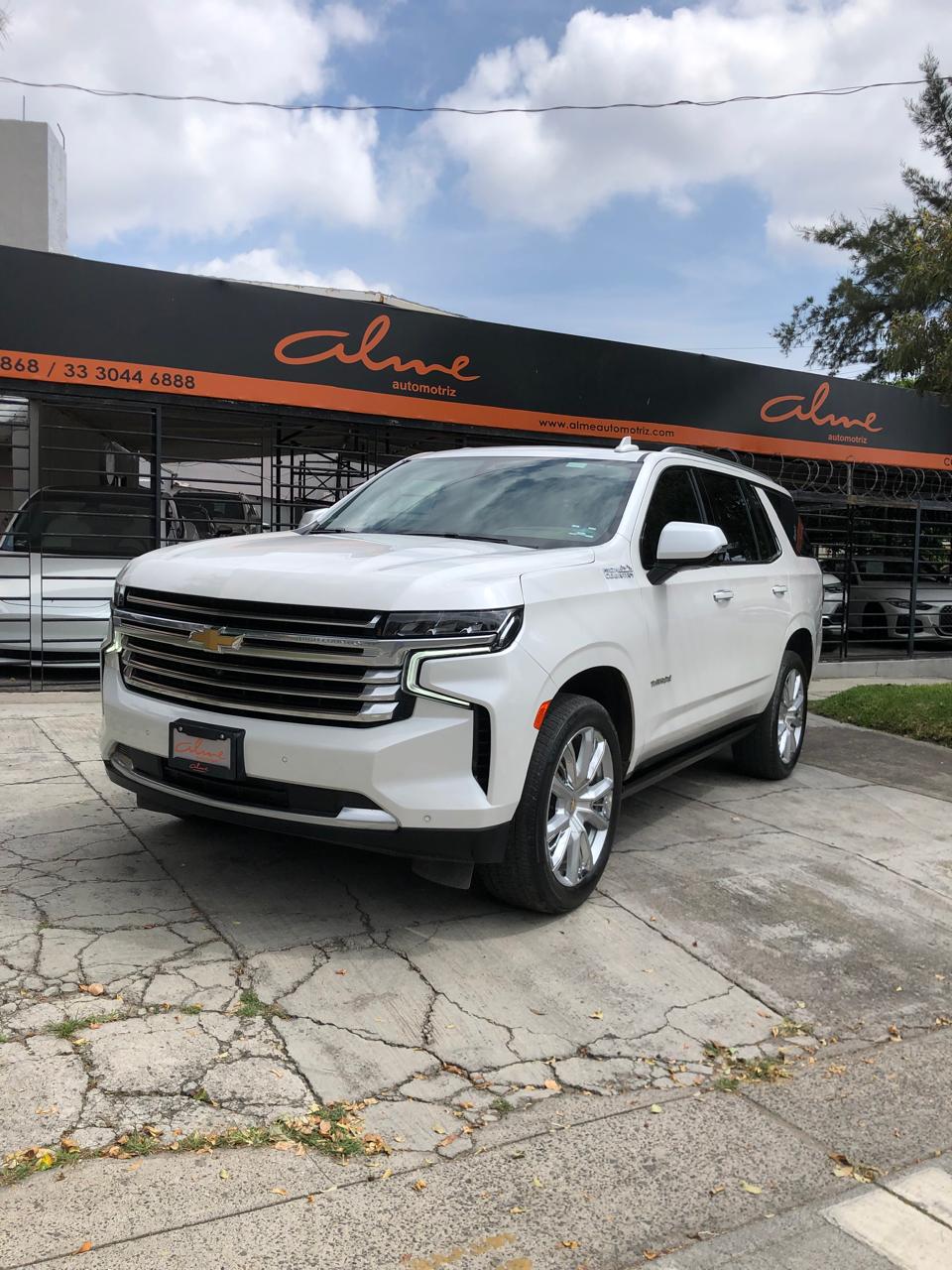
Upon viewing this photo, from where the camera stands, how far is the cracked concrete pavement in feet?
8.79

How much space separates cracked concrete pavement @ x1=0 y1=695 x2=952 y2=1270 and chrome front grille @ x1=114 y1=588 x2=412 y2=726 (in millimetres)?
879

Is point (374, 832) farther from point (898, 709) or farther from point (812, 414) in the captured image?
point (812, 414)

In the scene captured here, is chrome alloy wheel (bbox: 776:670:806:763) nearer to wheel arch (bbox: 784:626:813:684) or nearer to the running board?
wheel arch (bbox: 784:626:813:684)

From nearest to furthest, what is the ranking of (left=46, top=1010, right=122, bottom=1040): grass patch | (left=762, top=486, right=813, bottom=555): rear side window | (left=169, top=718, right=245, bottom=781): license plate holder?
(left=46, top=1010, right=122, bottom=1040): grass patch < (left=169, top=718, right=245, bottom=781): license plate holder < (left=762, top=486, right=813, bottom=555): rear side window

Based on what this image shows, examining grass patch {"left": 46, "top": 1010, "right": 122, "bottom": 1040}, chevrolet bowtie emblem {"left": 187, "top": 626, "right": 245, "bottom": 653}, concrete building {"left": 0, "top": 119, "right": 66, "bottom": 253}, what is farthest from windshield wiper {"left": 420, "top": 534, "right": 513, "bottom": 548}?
concrete building {"left": 0, "top": 119, "right": 66, "bottom": 253}

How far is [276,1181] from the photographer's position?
8.60 feet

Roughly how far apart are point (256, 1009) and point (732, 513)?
4104 mm

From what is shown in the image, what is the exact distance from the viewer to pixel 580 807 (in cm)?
434

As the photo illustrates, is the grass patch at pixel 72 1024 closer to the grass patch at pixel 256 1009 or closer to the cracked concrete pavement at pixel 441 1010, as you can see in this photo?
the cracked concrete pavement at pixel 441 1010

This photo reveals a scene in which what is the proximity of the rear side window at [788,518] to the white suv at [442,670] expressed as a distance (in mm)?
1963

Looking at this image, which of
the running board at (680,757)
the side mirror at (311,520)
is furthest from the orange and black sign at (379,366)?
the running board at (680,757)

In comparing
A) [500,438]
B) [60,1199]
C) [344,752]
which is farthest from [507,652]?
[500,438]

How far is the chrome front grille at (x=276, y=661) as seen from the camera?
3711 mm

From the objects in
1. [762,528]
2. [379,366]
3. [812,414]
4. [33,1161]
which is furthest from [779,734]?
[812,414]
